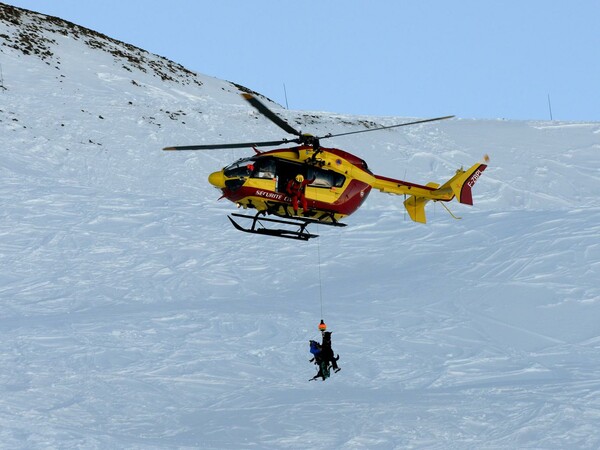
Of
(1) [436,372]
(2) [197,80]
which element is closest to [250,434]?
(1) [436,372]

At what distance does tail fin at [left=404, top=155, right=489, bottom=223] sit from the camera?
23.1m

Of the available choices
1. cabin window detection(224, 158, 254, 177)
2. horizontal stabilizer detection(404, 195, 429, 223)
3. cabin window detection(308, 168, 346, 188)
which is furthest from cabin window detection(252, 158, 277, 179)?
horizontal stabilizer detection(404, 195, 429, 223)

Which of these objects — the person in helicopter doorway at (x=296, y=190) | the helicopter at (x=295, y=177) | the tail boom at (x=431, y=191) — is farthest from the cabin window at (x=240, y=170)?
the tail boom at (x=431, y=191)

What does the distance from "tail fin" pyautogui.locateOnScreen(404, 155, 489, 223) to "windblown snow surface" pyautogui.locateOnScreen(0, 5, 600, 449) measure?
3550mm

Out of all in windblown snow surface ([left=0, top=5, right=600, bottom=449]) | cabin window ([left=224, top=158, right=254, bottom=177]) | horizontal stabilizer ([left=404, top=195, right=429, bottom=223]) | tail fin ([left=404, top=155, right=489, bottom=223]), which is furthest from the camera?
horizontal stabilizer ([left=404, top=195, right=429, bottom=223])

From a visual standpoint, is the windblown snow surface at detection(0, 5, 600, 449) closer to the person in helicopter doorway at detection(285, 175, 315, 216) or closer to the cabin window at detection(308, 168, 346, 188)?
the person in helicopter doorway at detection(285, 175, 315, 216)

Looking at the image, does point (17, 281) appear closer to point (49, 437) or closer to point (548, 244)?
point (49, 437)

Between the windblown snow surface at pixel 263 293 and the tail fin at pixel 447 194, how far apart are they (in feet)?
11.6

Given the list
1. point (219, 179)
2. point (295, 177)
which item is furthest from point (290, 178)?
point (219, 179)

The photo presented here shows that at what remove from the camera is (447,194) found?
2317 cm

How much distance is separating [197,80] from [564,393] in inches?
1541

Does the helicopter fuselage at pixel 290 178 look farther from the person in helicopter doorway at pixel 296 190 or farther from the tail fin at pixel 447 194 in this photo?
the tail fin at pixel 447 194

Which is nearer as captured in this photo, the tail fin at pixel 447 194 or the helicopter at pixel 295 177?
the helicopter at pixel 295 177

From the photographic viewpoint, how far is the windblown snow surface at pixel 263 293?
65.5ft
